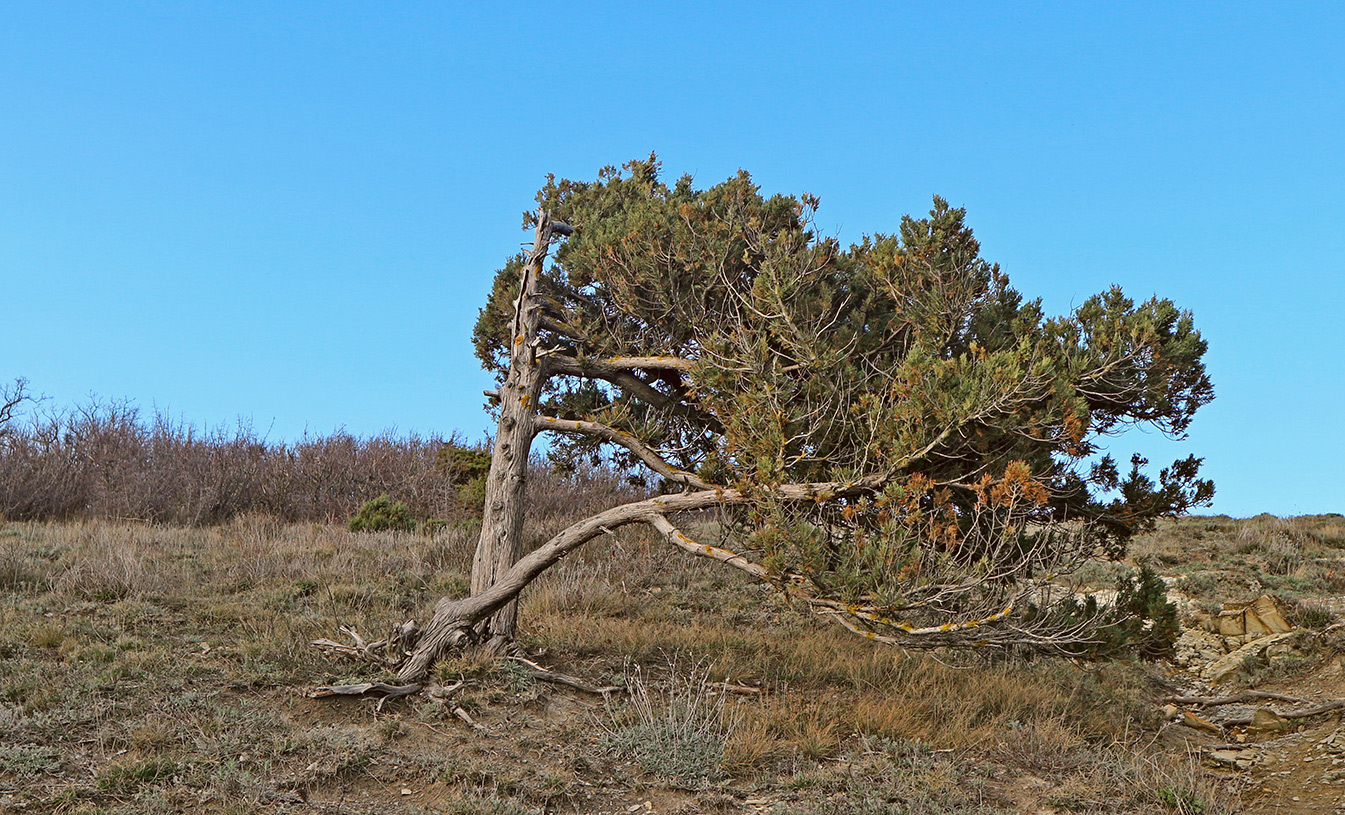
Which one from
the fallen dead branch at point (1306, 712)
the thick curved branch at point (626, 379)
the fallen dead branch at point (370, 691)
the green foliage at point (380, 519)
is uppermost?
the thick curved branch at point (626, 379)

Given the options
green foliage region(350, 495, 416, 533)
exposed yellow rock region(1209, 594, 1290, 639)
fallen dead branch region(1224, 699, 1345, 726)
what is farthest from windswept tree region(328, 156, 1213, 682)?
green foliage region(350, 495, 416, 533)

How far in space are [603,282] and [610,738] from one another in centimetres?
482

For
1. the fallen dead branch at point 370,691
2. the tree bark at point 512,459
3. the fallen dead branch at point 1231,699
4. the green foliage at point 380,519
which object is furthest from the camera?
the green foliage at point 380,519

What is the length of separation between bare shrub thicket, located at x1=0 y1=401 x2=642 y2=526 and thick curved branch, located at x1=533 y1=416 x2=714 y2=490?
8826 millimetres

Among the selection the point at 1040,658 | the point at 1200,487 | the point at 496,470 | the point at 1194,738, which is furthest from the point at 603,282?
the point at 1194,738

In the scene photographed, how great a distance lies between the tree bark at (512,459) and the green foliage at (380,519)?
832cm

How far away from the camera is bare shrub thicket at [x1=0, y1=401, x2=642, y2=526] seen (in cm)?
1998

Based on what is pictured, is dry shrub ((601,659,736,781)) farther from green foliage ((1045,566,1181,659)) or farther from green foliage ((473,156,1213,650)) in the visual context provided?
green foliage ((1045,566,1181,659))

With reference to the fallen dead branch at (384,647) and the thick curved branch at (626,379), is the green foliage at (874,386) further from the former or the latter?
the fallen dead branch at (384,647)

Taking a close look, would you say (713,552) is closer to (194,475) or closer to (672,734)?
(672,734)

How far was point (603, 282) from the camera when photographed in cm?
1032

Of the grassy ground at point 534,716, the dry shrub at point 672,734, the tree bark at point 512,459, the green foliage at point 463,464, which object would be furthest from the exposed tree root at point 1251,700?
the green foliage at point 463,464

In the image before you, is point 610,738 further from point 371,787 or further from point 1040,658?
point 1040,658

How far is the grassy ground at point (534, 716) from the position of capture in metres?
6.91
